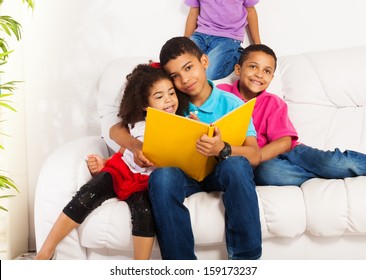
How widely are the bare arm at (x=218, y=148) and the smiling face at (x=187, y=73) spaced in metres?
0.27

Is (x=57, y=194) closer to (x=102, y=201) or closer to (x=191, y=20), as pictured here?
(x=102, y=201)

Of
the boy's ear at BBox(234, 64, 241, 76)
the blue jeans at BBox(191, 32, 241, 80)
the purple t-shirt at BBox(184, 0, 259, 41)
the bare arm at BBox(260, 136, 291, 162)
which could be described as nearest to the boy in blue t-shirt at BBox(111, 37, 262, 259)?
the bare arm at BBox(260, 136, 291, 162)

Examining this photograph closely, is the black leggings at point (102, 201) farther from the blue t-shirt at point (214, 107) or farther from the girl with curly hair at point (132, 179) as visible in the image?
the blue t-shirt at point (214, 107)

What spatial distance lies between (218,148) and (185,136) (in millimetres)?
104

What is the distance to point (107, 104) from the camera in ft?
6.53

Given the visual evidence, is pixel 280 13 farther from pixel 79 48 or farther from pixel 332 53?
pixel 79 48

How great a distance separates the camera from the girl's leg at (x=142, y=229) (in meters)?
1.41

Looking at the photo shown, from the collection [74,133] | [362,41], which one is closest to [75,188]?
[74,133]

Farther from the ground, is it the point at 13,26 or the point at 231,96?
the point at 13,26

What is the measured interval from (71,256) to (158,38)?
47.4 inches

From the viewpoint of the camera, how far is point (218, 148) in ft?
4.60

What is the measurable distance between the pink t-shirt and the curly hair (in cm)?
34

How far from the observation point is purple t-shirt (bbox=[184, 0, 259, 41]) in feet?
7.20

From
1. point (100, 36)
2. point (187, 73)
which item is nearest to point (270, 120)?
point (187, 73)
